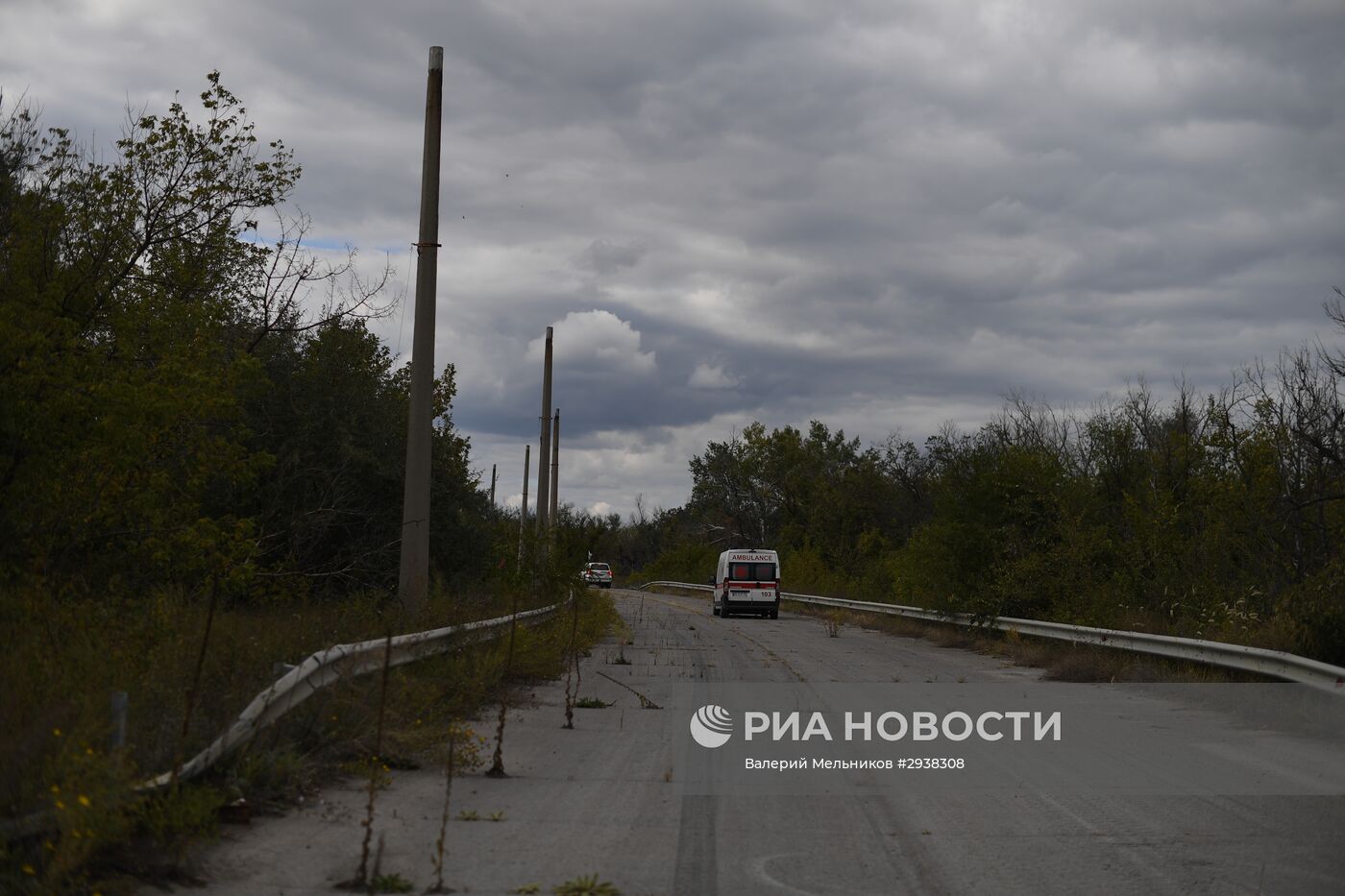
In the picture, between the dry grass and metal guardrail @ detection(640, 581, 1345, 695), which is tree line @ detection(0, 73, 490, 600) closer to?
the dry grass

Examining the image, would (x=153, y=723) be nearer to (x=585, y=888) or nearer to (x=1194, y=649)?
(x=585, y=888)

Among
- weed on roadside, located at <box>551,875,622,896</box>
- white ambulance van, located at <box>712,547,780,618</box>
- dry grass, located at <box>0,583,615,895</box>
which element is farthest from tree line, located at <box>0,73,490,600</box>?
white ambulance van, located at <box>712,547,780,618</box>

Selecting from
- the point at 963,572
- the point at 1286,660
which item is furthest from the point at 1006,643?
the point at 1286,660

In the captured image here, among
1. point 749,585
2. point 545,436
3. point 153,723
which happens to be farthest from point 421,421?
point 749,585

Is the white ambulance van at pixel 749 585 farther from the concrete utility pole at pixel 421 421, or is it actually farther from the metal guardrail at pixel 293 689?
the metal guardrail at pixel 293 689

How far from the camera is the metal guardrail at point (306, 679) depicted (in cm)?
689

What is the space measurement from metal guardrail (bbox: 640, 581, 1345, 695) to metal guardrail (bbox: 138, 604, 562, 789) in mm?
8709

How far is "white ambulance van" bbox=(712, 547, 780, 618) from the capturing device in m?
42.2

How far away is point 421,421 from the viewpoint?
1700 centimetres

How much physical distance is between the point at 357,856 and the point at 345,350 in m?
18.1

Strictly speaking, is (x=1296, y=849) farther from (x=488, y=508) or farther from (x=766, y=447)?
(x=766, y=447)

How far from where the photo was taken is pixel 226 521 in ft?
51.4

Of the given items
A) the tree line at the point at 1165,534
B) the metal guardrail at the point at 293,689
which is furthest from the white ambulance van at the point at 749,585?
the metal guardrail at the point at 293,689

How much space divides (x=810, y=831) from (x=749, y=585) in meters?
35.0
